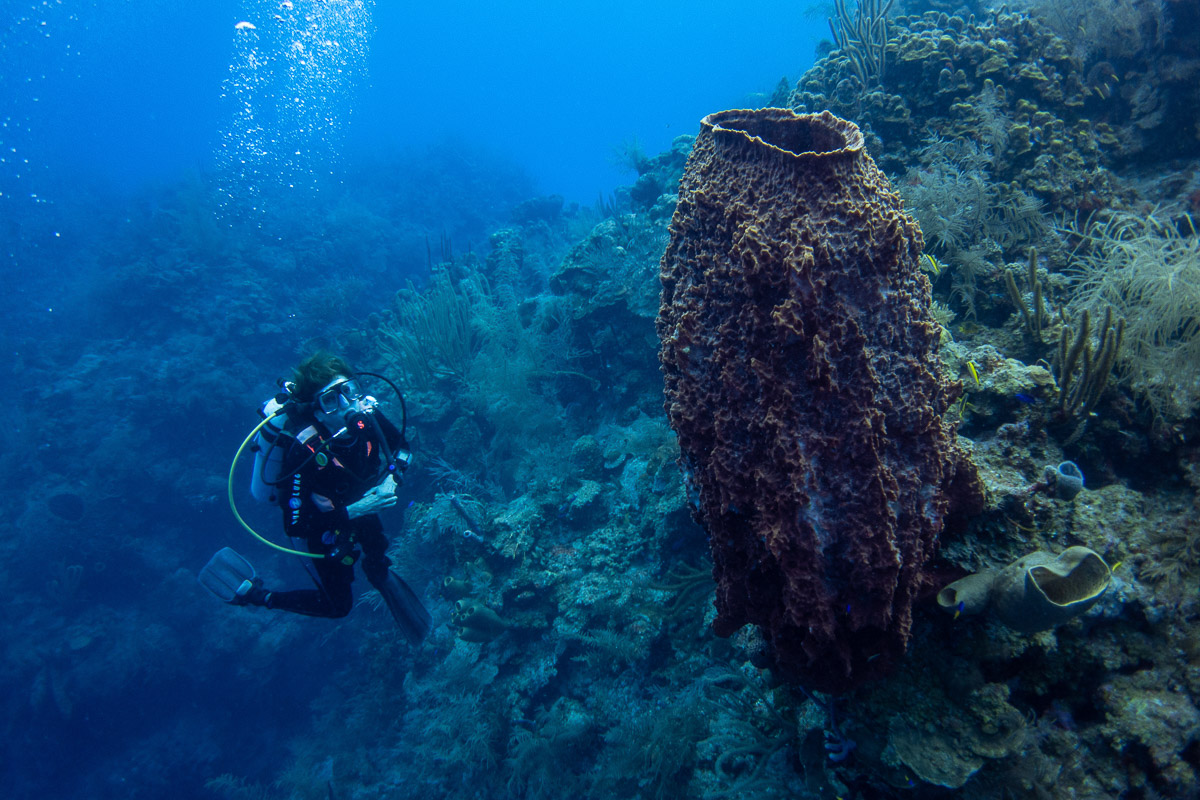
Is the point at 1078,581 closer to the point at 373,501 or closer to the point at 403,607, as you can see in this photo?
the point at 373,501

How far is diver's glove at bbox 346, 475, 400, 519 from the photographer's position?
4.30m

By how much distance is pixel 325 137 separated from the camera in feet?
126

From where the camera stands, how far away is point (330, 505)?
4.25 meters

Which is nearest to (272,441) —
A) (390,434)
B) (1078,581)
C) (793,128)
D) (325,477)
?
(325,477)

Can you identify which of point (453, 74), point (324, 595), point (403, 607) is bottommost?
point (403, 607)

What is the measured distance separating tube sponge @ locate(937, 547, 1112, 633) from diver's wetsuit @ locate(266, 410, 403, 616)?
434cm

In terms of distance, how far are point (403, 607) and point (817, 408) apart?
5096 millimetres

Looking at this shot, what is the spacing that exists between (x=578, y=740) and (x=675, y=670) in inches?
57.8

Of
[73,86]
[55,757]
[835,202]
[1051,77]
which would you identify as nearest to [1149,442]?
[835,202]

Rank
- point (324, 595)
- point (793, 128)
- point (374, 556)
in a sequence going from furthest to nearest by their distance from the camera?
point (374, 556), point (324, 595), point (793, 128)

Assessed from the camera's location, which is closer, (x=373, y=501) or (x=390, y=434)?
(x=373, y=501)

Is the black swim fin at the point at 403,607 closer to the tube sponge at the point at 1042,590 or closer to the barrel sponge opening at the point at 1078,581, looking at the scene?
the tube sponge at the point at 1042,590

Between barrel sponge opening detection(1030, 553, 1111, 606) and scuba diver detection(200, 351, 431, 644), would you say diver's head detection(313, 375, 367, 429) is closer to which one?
scuba diver detection(200, 351, 431, 644)

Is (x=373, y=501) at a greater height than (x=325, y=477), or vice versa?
(x=325, y=477)
